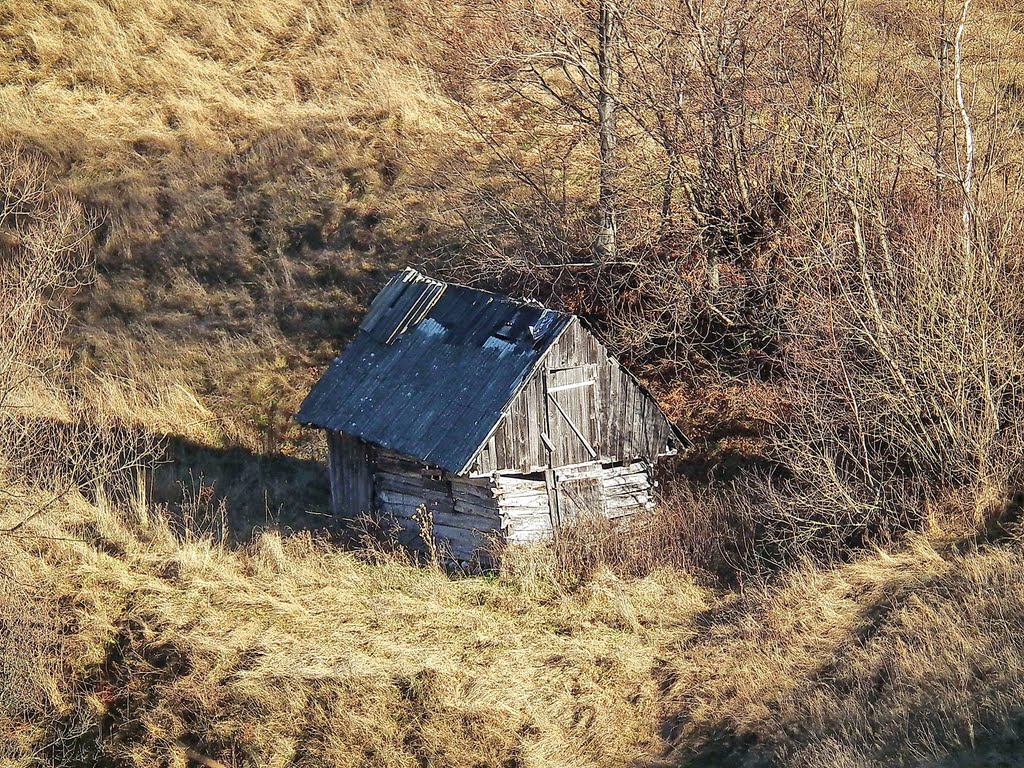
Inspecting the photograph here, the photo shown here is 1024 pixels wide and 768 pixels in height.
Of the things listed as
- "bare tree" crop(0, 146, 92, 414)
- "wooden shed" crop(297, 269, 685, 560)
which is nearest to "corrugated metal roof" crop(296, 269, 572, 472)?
"wooden shed" crop(297, 269, 685, 560)

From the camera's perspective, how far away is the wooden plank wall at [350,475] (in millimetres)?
16438

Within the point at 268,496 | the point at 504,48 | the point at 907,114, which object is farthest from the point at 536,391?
the point at 504,48

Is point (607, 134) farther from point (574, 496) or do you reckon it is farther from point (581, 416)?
point (574, 496)

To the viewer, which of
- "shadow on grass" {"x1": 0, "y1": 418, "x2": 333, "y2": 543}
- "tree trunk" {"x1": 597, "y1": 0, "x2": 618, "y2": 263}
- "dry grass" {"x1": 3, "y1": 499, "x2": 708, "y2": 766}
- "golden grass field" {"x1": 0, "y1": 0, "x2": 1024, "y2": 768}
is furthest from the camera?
"tree trunk" {"x1": 597, "y1": 0, "x2": 618, "y2": 263}

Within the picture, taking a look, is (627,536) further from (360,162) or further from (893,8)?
(893,8)

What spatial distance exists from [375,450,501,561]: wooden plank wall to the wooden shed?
0.02 metres

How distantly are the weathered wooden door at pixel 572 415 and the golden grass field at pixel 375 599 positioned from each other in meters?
1.55

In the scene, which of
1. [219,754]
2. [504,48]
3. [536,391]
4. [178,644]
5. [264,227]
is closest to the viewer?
[219,754]

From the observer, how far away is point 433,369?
15.7 meters

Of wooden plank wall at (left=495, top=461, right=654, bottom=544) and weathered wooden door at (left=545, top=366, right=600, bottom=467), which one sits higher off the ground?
weathered wooden door at (left=545, top=366, right=600, bottom=467)

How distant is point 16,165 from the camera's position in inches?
922

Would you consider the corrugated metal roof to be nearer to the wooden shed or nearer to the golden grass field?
the wooden shed

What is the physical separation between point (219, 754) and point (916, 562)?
27.2ft

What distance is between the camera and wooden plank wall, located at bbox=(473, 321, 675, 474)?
14.9 metres
